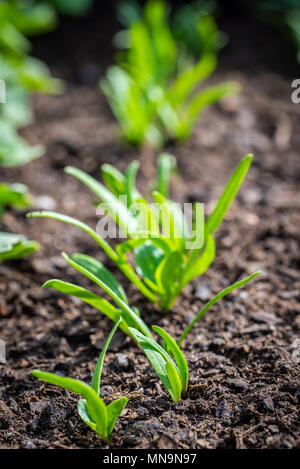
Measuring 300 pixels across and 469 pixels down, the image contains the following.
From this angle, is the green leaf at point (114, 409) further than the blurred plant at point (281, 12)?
No

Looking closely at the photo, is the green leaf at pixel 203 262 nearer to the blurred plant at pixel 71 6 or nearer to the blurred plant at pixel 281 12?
the blurred plant at pixel 281 12

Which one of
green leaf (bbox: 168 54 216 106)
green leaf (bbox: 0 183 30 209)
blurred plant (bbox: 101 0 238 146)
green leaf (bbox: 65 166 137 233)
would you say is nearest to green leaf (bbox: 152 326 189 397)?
green leaf (bbox: 65 166 137 233)

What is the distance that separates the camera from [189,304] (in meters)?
1.67

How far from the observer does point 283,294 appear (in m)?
1.69

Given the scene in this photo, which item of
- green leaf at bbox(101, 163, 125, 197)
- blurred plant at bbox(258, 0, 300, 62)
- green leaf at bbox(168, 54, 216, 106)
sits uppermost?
blurred plant at bbox(258, 0, 300, 62)

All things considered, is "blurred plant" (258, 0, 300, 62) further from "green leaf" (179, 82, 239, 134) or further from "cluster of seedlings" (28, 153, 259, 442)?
"cluster of seedlings" (28, 153, 259, 442)

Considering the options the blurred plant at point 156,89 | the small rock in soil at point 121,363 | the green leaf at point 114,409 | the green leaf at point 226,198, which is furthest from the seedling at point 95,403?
the blurred plant at point 156,89

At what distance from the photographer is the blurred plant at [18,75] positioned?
88.9 inches

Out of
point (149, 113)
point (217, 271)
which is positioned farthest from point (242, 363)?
point (149, 113)

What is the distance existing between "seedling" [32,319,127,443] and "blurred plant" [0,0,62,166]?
1.31 metres

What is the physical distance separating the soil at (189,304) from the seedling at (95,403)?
0.23 ft

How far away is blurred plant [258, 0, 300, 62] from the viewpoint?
3.39 m

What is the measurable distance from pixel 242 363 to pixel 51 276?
821 millimetres

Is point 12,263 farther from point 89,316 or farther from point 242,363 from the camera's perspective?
point 242,363
